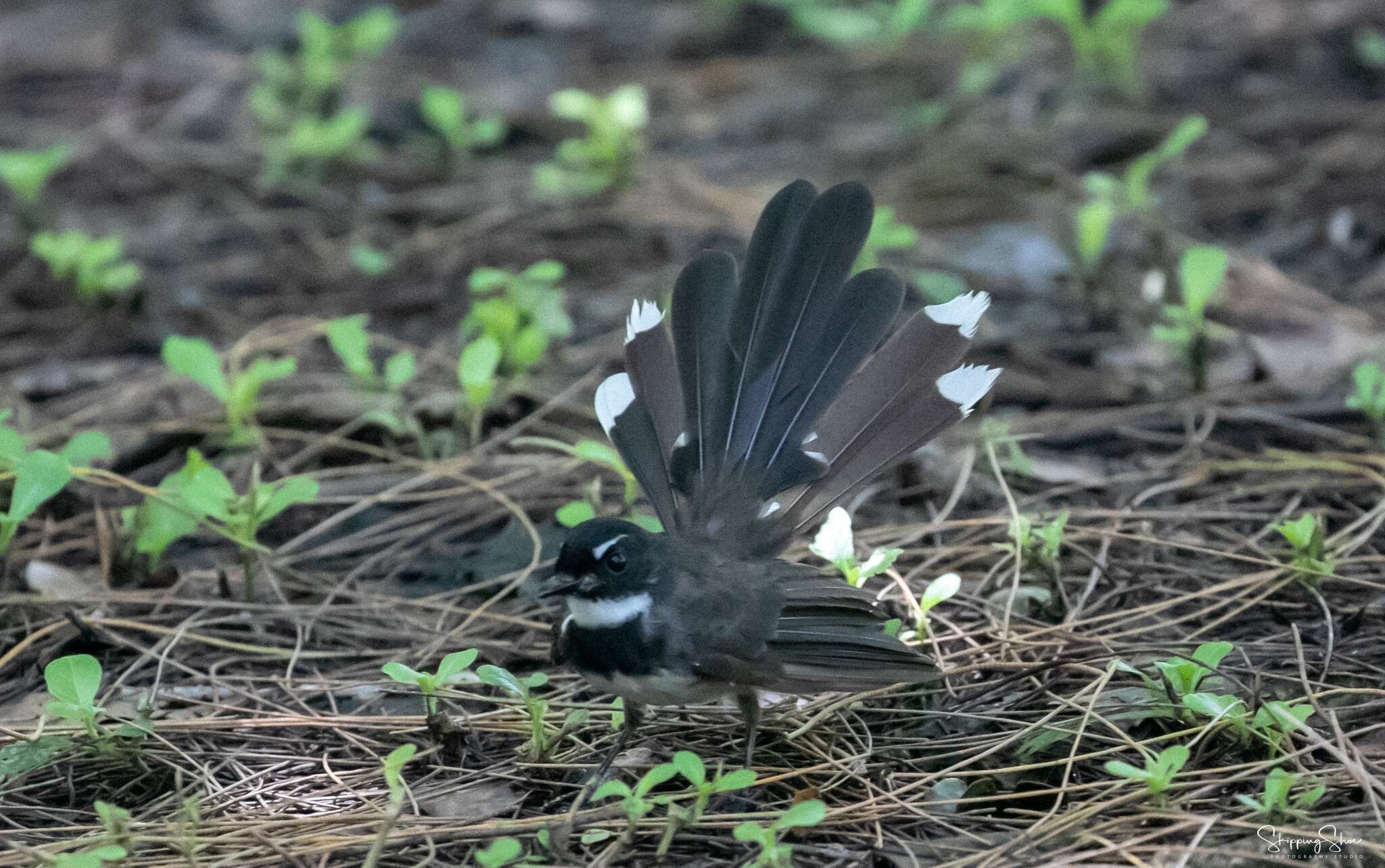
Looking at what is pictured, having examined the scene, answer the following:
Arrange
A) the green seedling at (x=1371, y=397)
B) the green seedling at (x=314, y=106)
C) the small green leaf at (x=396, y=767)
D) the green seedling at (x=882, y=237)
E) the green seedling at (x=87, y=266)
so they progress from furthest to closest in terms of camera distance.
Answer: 1. the green seedling at (x=314, y=106)
2. the green seedling at (x=87, y=266)
3. the green seedling at (x=882, y=237)
4. the green seedling at (x=1371, y=397)
5. the small green leaf at (x=396, y=767)

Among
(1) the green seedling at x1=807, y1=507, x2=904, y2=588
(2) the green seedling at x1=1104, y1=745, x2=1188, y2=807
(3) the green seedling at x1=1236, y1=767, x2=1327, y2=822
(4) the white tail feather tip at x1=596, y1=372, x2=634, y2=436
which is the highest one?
(4) the white tail feather tip at x1=596, y1=372, x2=634, y2=436

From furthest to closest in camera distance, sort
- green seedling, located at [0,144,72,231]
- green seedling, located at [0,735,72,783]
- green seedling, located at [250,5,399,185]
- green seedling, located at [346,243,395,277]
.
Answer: green seedling, located at [250,5,399,185]
green seedling, located at [346,243,395,277]
green seedling, located at [0,144,72,231]
green seedling, located at [0,735,72,783]

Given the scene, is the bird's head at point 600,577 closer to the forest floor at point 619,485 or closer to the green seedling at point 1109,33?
the forest floor at point 619,485

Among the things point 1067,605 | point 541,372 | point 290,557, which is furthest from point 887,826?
point 541,372

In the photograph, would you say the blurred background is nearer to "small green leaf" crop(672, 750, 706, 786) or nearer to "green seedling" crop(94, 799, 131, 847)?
"small green leaf" crop(672, 750, 706, 786)

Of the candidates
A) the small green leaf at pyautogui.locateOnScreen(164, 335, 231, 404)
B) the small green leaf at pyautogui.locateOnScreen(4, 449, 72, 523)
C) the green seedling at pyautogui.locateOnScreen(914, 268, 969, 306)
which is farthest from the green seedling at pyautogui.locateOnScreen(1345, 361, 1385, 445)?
the small green leaf at pyautogui.locateOnScreen(4, 449, 72, 523)

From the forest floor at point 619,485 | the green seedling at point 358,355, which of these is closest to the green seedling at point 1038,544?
the forest floor at point 619,485

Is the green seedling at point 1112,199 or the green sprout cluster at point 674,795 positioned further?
the green seedling at point 1112,199
